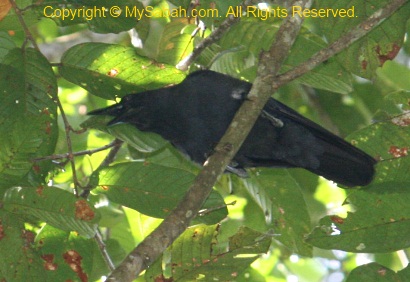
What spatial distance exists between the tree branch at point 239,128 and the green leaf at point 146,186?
0.39 meters

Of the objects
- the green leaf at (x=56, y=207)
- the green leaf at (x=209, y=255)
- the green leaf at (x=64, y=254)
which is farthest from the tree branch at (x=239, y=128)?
the green leaf at (x=64, y=254)

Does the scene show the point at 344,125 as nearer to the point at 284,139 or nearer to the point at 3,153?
the point at 284,139

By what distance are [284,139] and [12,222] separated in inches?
73.7

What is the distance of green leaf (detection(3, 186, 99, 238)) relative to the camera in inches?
123

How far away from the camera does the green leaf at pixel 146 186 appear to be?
3.50 meters

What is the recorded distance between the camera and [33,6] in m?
3.84

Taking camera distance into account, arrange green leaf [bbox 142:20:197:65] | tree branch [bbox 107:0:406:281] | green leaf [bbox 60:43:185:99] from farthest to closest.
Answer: green leaf [bbox 142:20:197:65] < green leaf [bbox 60:43:185:99] < tree branch [bbox 107:0:406:281]

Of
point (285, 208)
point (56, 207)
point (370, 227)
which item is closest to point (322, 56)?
point (370, 227)

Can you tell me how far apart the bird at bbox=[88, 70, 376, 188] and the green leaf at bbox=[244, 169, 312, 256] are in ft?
0.33

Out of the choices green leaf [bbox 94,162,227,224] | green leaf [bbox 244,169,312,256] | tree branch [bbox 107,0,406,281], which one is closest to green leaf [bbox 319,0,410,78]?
tree branch [bbox 107,0,406,281]

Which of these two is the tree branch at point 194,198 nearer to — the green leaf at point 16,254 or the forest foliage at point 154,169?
the forest foliage at point 154,169

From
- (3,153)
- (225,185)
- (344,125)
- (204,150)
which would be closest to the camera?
(3,153)

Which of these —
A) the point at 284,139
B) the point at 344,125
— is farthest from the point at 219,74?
the point at 344,125

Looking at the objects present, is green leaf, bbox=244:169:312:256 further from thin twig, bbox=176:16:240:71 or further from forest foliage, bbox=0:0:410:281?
thin twig, bbox=176:16:240:71
